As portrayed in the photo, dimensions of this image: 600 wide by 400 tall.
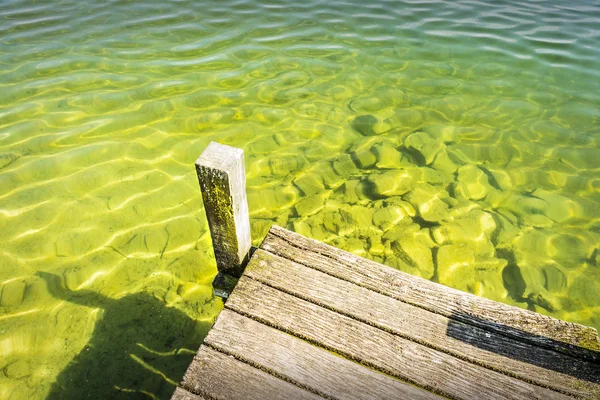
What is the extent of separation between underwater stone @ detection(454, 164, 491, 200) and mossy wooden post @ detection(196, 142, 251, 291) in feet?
11.1

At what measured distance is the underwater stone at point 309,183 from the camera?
464 cm

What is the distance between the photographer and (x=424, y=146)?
530 cm

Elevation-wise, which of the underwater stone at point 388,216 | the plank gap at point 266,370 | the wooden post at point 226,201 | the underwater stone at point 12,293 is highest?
the wooden post at point 226,201

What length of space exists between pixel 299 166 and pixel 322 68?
295 centimetres

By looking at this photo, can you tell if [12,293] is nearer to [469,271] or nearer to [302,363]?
[302,363]

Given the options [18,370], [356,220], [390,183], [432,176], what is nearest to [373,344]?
[356,220]

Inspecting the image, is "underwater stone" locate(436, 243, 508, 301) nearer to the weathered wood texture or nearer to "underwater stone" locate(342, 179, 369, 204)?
"underwater stone" locate(342, 179, 369, 204)

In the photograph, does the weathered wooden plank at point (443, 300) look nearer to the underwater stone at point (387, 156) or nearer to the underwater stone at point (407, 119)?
the underwater stone at point (387, 156)

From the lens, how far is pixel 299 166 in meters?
4.96

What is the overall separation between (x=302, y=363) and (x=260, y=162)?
3431 millimetres

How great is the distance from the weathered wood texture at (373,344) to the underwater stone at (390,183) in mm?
2262

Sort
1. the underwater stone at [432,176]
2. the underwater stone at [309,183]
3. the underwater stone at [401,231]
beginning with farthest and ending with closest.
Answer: the underwater stone at [432,176], the underwater stone at [309,183], the underwater stone at [401,231]

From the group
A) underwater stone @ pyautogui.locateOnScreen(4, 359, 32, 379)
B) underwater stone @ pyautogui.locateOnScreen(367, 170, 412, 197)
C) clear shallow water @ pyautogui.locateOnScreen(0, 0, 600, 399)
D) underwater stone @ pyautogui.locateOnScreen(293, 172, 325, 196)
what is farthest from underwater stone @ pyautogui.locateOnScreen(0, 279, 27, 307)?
underwater stone @ pyautogui.locateOnScreen(367, 170, 412, 197)

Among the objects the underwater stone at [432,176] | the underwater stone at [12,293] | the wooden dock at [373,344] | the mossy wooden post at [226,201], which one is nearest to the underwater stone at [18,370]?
the underwater stone at [12,293]
